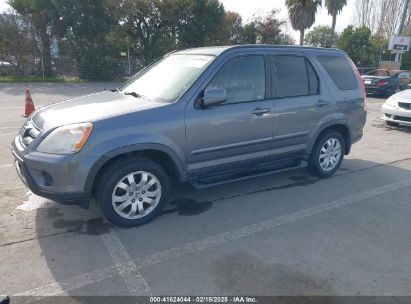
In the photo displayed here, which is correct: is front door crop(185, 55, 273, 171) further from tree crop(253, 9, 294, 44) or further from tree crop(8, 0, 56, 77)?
tree crop(253, 9, 294, 44)

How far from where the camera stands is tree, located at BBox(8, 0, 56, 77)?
64.4 ft

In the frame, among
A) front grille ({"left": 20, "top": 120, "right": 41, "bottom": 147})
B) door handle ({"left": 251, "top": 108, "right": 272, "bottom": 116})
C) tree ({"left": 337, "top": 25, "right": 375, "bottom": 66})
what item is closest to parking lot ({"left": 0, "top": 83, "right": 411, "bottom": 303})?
front grille ({"left": 20, "top": 120, "right": 41, "bottom": 147})

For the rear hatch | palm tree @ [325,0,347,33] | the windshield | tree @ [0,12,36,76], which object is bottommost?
the rear hatch

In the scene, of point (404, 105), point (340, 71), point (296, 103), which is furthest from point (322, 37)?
point (296, 103)

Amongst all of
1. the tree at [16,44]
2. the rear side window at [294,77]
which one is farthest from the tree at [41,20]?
the rear side window at [294,77]

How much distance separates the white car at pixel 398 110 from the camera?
884 centimetres

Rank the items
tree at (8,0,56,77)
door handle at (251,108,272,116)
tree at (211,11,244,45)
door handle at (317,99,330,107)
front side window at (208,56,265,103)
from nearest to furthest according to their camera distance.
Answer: front side window at (208,56,265,103), door handle at (251,108,272,116), door handle at (317,99,330,107), tree at (8,0,56,77), tree at (211,11,244,45)

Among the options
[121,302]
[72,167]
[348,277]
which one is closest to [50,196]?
[72,167]

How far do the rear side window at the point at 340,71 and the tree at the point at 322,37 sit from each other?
31303mm

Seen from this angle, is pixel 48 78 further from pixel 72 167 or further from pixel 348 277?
pixel 348 277

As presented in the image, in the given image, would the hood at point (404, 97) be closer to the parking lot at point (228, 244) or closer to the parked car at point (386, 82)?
the parking lot at point (228, 244)

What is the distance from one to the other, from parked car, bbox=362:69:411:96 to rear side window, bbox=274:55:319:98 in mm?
13701

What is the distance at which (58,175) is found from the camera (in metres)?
3.44

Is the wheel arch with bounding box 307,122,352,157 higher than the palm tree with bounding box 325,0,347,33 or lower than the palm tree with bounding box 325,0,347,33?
lower
